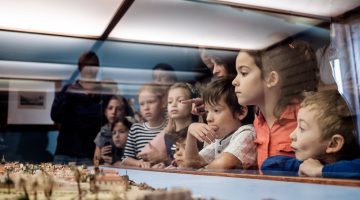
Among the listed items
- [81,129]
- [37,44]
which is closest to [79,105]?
[81,129]

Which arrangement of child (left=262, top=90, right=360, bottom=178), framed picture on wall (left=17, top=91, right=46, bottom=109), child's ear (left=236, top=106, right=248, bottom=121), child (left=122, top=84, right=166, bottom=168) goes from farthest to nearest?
child (left=122, top=84, right=166, bottom=168) → framed picture on wall (left=17, top=91, right=46, bottom=109) → child's ear (left=236, top=106, right=248, bottom=121) → child (left=262, top=90, right=360, bottom=178)

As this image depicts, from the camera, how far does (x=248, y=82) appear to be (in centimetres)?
106

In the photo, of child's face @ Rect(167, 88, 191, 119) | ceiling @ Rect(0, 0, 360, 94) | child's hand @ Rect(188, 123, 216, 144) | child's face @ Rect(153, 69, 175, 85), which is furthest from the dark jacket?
child's hand @ Rect(188, 123, 216, 144)

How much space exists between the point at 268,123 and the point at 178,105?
0.45 meters

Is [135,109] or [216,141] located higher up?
[135,109]

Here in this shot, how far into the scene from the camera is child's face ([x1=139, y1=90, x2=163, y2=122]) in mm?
1536

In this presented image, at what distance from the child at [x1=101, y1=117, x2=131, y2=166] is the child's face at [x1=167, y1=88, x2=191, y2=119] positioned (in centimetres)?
39

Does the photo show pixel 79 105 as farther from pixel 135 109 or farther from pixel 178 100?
pixel 178 100

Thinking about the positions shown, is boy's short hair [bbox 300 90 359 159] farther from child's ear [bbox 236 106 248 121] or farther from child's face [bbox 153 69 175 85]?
child's face [bbox 153 69 175 85]

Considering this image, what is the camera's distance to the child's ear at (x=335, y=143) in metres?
0.88

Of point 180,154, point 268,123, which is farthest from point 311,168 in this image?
point 180,154

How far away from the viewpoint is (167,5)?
51.8 inches

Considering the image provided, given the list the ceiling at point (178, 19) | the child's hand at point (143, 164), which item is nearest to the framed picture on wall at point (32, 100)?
the ceiling at point (178, 19)

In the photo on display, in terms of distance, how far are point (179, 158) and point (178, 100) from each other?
0.82 ft
